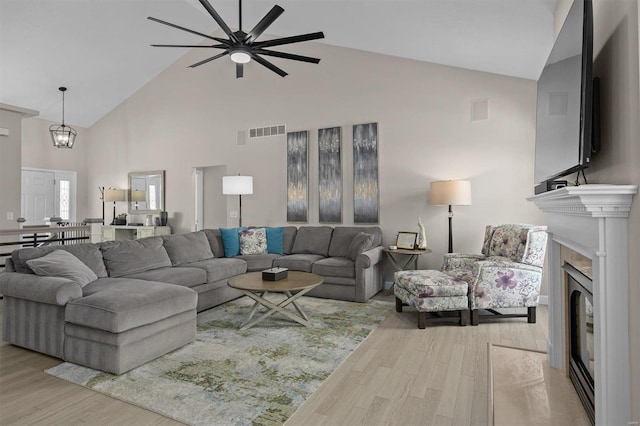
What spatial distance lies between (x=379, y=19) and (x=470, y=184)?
226cm

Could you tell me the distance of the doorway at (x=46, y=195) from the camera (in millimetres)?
6969

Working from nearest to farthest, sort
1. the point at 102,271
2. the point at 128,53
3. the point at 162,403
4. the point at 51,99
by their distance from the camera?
the point at 162,403
the point at 102,271
the point at 128,53
the point at 51,99

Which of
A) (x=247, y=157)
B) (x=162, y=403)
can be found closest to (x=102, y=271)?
(x=162, y=403)

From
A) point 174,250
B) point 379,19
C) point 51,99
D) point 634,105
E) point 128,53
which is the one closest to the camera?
point 634,105

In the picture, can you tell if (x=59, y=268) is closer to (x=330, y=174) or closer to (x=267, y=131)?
(x=330, y=174)

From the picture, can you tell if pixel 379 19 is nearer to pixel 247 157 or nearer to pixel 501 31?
pixel 501 31

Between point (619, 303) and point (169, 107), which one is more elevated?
point (169, 107)

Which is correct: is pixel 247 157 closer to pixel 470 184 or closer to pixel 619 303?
pixel 470 184

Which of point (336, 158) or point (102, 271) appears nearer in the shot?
point (102, 271)

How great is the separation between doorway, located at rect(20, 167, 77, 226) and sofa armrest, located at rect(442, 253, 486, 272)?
7443 millimetres

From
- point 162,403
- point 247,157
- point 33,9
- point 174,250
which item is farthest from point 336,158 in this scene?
point 33,9

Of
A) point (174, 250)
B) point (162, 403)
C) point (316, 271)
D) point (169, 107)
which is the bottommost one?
point (162, 403)

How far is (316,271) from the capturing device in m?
4.62

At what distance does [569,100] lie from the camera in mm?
1849
